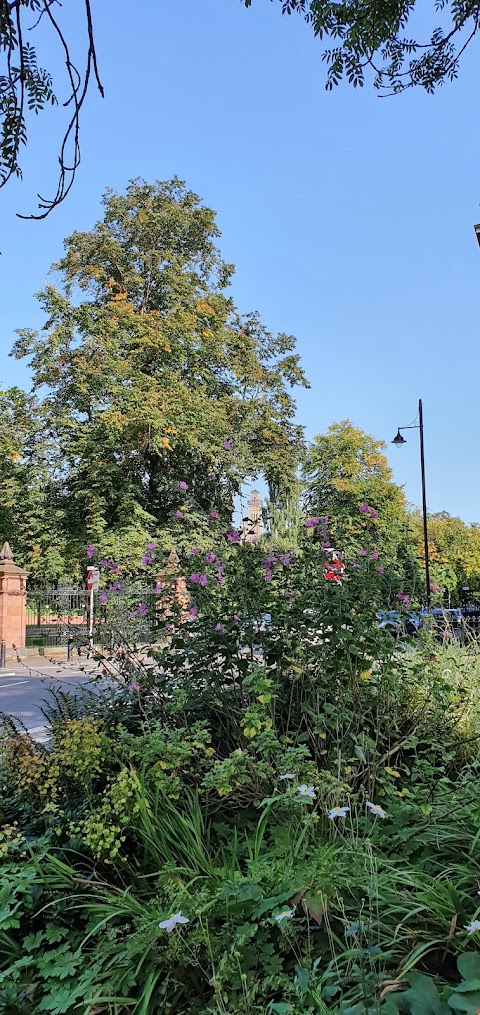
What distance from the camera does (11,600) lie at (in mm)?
19719

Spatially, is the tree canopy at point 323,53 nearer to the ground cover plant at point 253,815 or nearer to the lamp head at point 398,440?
the ground cover plant at point 253,815

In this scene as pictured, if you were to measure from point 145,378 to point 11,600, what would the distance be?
817 cm

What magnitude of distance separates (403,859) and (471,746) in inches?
48.6

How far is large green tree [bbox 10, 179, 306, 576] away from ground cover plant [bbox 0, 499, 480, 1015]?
52.5 feet

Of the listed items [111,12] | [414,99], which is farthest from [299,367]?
[111,12]

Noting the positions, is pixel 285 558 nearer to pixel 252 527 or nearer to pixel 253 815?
pixel 252 527

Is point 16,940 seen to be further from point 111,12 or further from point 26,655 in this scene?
point 26,655

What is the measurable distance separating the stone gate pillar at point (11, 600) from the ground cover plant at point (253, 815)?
1694cm

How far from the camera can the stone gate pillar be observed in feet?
64.0

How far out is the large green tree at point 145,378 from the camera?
2091 cm

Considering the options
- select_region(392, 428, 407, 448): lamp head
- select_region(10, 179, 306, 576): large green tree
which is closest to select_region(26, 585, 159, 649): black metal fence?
select_region(10, 179, 306, 576): large green tree

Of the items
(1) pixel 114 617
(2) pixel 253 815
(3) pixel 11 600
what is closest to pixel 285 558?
(1) pixel 114 617

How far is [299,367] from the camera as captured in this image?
91.2 feet

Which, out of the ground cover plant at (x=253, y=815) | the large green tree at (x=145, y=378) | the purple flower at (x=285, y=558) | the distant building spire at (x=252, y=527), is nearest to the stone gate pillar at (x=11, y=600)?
the large green tree at (x=145, y=378)
